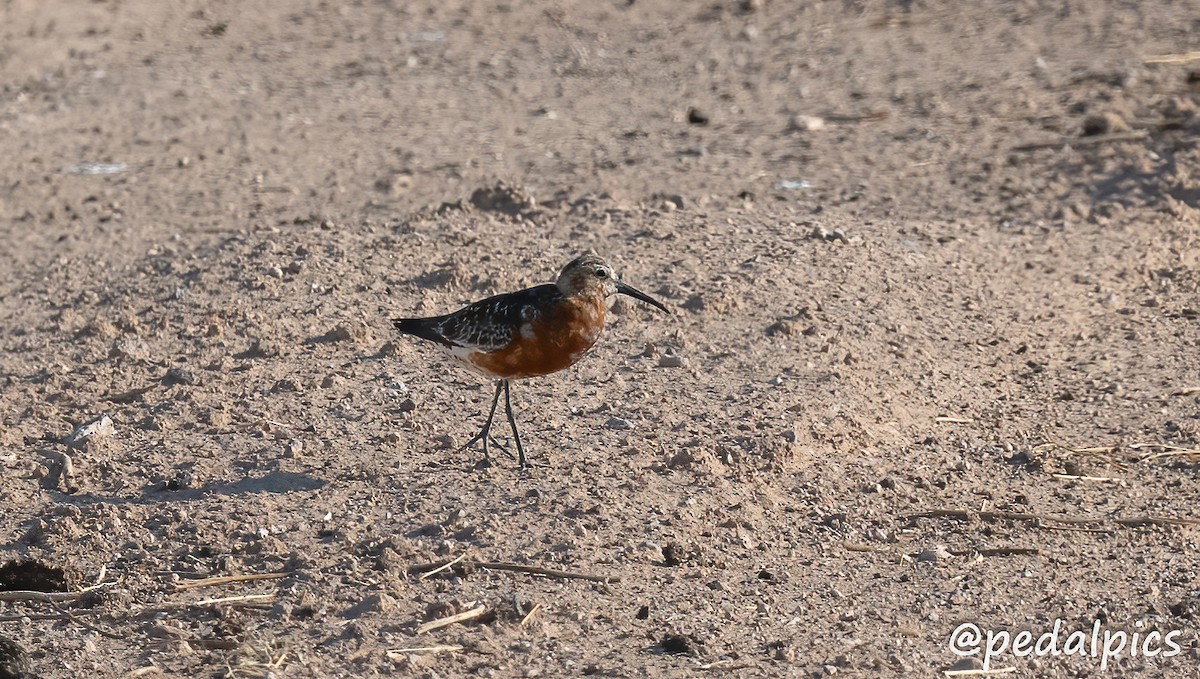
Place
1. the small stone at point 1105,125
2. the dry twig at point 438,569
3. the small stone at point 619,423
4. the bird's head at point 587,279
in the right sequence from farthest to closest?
1. the small stone at point 1105,125
2. the small stone at point 619,423
3. the bird's head at point 587,279
4. the dry twig at point 438,569

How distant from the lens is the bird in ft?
21.8

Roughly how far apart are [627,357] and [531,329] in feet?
3.97

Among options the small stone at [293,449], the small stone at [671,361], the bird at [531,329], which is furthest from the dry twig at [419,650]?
the small stone at [671,361]

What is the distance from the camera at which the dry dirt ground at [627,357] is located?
575 cm

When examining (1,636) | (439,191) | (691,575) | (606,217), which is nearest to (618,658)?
(691,575)

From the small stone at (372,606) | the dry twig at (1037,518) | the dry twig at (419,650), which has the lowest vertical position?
the dry twig at (1037,518)

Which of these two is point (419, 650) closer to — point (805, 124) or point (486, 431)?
point (486, 431)

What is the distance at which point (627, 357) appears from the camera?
7746 mm

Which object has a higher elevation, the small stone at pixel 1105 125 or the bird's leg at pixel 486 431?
the small stone at pixel 1105 125

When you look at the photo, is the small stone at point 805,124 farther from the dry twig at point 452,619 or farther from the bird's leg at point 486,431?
the dry twig at point 452,619

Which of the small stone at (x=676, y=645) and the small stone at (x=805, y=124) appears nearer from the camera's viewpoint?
the small stone at (x=676, y=645)

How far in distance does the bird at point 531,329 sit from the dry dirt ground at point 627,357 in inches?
15.2

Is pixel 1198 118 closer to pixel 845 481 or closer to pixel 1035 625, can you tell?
pixel 845 481

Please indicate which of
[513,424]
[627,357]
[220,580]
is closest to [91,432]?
[220,580]
